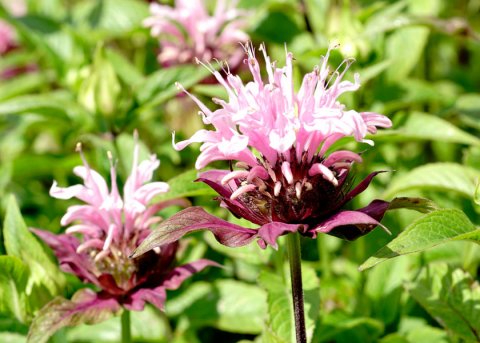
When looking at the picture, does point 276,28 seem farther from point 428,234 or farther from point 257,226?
point 428,234

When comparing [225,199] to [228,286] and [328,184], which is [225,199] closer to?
[328,184]

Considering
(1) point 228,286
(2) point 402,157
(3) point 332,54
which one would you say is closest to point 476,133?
(2) point 402,157

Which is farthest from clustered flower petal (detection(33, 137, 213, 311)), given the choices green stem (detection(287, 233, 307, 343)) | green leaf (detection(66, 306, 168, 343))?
green leaf (detection(66, 306, 168, 343))

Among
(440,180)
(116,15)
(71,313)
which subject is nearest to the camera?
(71,313)

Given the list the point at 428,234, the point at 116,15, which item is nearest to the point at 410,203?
the point at 428,234

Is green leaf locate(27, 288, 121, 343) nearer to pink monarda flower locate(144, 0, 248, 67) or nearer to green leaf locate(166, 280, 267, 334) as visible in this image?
green leaf locate(166, 280, 267, 334)

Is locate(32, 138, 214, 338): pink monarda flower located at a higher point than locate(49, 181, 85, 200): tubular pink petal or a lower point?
lower
